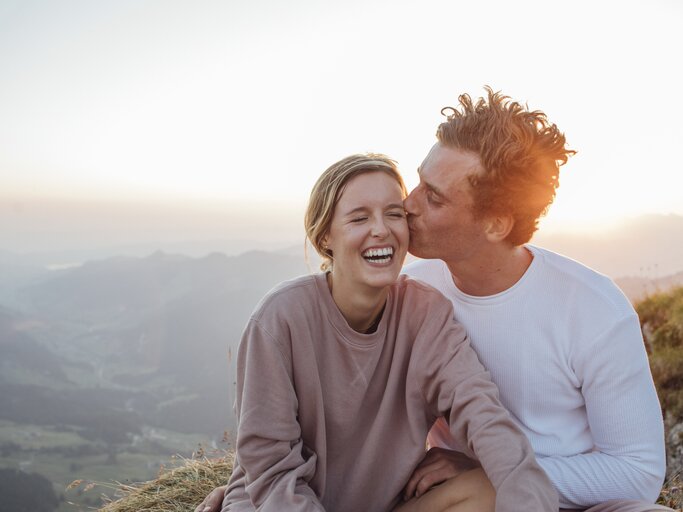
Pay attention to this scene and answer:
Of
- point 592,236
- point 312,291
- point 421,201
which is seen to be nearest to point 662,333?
point 421,201

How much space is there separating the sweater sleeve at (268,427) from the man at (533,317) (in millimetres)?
772

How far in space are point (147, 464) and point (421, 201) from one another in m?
84.4

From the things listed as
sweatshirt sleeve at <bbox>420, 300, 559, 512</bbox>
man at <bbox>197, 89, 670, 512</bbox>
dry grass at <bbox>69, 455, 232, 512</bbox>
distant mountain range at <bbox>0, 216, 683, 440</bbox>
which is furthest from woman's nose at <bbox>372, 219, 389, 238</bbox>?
→ distant mountain range at <bbox>0, 216, 683, 440</bbox>

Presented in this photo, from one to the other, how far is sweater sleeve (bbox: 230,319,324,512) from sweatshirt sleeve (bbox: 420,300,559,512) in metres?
0.77

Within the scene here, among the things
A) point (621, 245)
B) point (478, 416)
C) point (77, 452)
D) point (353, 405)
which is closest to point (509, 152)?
point (478, 416)

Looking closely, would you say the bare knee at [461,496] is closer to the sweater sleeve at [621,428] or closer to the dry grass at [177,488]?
the sweater sleeve at [621,428]

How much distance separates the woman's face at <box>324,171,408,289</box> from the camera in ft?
9.36

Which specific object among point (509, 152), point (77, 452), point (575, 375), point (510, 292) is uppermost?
point (509, 152)

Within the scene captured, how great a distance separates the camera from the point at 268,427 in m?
2.67

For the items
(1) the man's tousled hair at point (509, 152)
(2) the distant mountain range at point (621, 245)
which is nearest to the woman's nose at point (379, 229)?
(1) the man's tousled hair at point (509, 152)

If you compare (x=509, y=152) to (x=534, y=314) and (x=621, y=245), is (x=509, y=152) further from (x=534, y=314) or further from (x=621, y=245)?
(x=621, y=245)

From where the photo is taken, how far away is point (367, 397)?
301cm

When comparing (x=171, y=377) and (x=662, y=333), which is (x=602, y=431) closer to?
(x=662, y=333)

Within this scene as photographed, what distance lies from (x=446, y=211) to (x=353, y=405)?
4.20ft
